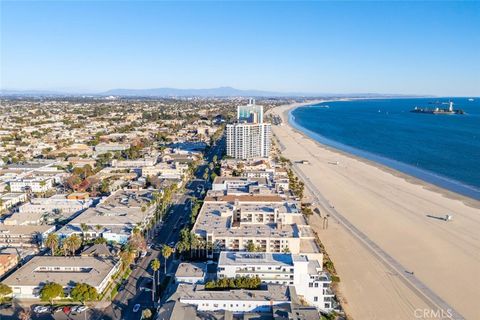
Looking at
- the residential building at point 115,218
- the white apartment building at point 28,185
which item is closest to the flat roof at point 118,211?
the residential building at point 115,218

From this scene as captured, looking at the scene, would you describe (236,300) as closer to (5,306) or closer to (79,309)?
(79,309)

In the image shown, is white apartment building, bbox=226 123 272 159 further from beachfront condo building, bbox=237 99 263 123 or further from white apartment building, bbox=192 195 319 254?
white apartment building, bbox=192 195 319 254

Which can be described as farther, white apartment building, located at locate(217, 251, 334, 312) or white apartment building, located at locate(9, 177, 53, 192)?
white apartment building, located at locate(9, 177, 53, 192)

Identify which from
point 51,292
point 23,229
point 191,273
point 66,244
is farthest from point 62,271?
point 23,229

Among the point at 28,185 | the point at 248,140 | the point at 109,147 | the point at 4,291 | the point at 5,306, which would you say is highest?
the point at 248,140

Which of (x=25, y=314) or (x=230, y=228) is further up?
(x=230, y=228)

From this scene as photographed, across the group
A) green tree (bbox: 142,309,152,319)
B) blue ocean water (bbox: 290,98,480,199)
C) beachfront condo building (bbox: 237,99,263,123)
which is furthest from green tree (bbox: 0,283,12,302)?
beachfront condo building (bbox: 237,99,263,123)
